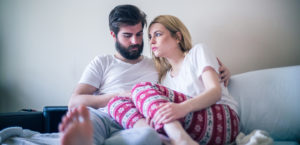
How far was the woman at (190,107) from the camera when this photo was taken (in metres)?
0.76

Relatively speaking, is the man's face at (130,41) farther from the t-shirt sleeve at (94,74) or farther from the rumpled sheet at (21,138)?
the rumpled sheet at (21,138)

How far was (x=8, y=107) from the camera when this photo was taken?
182 centimetres

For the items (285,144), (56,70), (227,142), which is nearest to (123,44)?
(56,70)

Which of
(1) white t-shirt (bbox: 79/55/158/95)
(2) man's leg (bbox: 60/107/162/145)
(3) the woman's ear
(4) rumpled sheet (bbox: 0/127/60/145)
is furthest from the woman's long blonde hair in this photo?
(4) rumpled sheet (bbox: 0/127/60/145)

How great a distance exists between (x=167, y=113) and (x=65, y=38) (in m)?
1.32

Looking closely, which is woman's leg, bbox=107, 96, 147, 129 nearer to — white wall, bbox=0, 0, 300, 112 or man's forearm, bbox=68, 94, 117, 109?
man's forearm, bbox=68, 94, 117, 109

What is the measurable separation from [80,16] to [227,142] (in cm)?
141

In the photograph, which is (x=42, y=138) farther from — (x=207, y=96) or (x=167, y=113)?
(x=207, y=96)

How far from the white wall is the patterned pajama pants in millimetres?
657

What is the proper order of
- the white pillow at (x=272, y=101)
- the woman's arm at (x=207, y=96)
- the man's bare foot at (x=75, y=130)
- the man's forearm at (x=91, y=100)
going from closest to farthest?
the man's bare foot at (x=75, y=130), the woman's arm at (x=207, y=96), the white pillow at (x=272, y=101), the man's forearm at (x=91, y=100)

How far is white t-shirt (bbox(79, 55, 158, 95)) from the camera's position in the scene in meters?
1.28

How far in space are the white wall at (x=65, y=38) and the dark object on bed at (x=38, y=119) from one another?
18.4 inches

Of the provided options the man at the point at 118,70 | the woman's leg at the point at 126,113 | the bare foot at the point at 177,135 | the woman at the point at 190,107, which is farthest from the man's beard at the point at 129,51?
the bare foot at the point at 177,135

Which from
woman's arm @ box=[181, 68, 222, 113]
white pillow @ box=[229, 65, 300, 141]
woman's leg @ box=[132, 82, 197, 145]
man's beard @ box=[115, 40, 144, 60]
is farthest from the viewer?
man's beard @ box=[115, 40, 144, 60]
